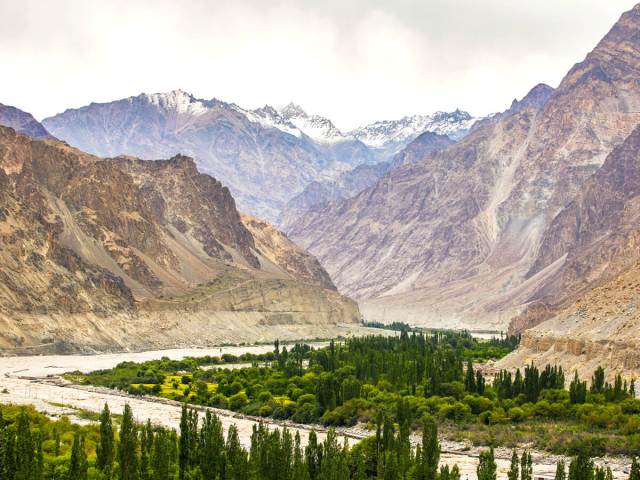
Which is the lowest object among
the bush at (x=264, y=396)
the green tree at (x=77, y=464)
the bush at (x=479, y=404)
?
the green tree at (x=77, y=464)

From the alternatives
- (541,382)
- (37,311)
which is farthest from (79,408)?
(37,311)

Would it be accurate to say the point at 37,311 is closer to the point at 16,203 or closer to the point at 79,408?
the point at 16,203

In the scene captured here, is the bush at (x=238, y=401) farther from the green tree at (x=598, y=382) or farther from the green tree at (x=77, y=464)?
the green tree at (x=77, y=464)

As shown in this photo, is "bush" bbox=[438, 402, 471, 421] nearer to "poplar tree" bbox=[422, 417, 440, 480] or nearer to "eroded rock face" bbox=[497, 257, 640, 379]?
"eroded rock face" bbox=[497, 257, 640, 379]

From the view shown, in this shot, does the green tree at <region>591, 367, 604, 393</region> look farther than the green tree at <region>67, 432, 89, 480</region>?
Yes

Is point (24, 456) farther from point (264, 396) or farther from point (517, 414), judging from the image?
point (264, 396)

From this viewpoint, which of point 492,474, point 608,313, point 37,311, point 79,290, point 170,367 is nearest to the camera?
point 492,474

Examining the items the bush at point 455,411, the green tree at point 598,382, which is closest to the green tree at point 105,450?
the bush at point 455,411

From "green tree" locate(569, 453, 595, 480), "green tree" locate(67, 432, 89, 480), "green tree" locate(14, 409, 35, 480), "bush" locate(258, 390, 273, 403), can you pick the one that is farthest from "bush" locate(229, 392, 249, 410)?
"green tree" locate(569, 453, 595, 480)

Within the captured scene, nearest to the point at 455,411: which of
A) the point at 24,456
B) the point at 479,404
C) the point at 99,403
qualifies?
the point at 479,404
